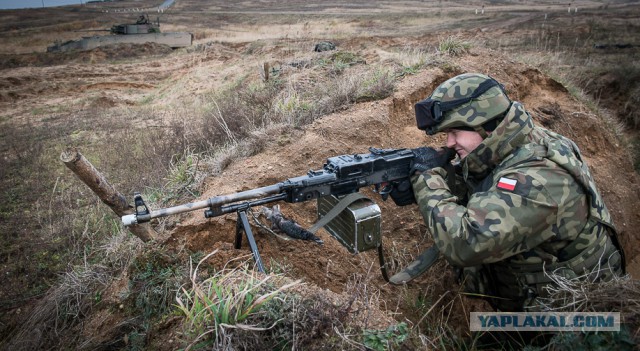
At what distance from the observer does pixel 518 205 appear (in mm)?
2453

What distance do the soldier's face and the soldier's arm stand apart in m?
0.37

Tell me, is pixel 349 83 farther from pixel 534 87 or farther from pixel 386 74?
pixel 534 87

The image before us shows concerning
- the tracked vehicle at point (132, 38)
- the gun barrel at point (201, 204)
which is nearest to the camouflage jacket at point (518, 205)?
the gun barrel at point (201, 204)

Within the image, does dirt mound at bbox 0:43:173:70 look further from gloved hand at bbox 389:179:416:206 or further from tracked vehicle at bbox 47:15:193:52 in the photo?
gloved hand at bbox 389:179:416:206

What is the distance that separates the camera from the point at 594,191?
8.79 feet

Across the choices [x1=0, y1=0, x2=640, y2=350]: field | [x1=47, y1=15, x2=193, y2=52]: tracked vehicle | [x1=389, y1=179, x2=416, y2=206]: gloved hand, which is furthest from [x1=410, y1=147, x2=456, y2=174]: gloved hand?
[x1=47, y1=15, x2=193, y2=52]: tracked vehicle

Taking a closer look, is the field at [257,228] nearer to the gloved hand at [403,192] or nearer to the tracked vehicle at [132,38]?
the gloved hand at [403,192]

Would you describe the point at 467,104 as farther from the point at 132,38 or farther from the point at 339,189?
the point at 132,38

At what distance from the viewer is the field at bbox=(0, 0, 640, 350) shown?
7.70ft

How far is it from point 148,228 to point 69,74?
18.0 m

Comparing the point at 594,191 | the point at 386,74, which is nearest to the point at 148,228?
the point at 594,191

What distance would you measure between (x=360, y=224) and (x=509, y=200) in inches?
34.5

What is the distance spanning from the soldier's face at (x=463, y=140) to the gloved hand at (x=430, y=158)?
0.07 metres

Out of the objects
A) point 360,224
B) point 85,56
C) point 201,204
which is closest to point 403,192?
point 360,224
